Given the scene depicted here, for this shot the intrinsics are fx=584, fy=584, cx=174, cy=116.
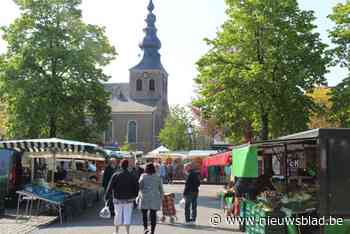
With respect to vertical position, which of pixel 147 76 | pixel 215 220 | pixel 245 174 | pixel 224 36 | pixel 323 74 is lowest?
pixel 215 220

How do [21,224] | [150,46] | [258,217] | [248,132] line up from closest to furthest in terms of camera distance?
[258,217] < [21,224] < [248,132] < [150,46]

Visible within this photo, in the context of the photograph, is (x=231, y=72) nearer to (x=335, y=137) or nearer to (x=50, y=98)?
(x=50, y=98)

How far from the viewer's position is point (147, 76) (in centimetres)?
10519

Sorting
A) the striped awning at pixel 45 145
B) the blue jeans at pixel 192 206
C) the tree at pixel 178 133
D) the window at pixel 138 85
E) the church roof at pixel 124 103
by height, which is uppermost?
the window at pixel 138 85

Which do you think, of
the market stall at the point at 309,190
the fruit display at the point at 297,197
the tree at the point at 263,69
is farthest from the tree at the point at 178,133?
the fruit display at the point at 297,197

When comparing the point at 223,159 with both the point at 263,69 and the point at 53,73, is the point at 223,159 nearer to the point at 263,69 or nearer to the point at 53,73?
the point at 263,69

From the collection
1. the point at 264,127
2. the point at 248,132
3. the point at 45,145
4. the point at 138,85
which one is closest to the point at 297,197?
the point at 45,145

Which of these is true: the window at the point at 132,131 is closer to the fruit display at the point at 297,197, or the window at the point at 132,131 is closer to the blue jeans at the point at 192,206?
the blue jeans at the point at 192,206

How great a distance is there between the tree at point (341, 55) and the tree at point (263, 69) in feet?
3.29

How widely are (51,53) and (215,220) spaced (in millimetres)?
21907

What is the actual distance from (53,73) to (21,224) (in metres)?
21.8

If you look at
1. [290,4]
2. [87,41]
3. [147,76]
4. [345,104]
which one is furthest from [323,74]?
[147,76]

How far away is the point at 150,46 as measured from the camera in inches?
4104

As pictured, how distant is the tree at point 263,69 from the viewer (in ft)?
101
